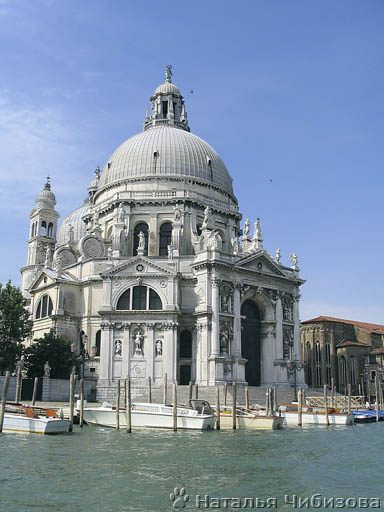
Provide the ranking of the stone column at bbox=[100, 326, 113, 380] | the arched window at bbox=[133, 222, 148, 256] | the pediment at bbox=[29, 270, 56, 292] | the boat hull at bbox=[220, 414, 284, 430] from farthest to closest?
the arched window at bbox=[133, 222, 148, 256], the pediment at bbox=[29, 270, 56, 292], the stone column at bbox=[100, 326, 113, 380], the boat hull at bbox=[220, 414, 284, 430]

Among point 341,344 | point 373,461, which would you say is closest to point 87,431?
point 373,461

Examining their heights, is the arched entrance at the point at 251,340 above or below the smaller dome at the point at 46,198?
below

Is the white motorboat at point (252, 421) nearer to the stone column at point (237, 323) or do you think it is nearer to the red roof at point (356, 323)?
the stone column at point (237, 323)

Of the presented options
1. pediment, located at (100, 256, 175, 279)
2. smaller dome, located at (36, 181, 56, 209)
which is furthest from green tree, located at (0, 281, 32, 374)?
smaller dome, located at (36, 181, 56, 209)

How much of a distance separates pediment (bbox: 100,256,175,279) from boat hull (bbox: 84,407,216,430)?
13421 mm

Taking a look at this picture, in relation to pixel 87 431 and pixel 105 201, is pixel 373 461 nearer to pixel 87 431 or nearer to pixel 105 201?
pixel 87 431

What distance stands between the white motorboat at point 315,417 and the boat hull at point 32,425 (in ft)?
38.4

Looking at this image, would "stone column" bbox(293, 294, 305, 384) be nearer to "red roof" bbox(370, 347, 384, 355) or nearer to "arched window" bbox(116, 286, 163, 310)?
"arched window" bbox(116, 286, 163, 310)

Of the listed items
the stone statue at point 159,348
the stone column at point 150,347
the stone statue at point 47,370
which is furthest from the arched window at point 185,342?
the stone statue at point 47,370

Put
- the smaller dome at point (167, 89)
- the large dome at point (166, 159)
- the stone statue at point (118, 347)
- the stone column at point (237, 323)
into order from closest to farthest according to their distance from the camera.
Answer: the stone statue at point (118, 347)
the stone column at point (237, 323)
the large dome at point (166, 159)
the smaller dome at point (167, 89)

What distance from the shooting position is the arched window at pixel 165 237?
4444 cm

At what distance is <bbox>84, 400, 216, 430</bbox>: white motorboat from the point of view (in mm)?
25312

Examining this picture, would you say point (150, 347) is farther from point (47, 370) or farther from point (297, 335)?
point (297, 335)

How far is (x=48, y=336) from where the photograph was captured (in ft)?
123
